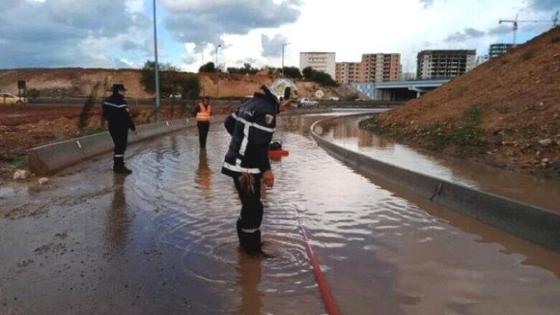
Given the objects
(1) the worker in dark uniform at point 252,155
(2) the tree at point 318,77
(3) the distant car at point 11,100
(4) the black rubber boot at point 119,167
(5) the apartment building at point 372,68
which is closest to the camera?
(1) the worker in dark uniform at point 252,155

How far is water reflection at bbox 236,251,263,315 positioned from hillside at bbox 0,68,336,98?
113 meters

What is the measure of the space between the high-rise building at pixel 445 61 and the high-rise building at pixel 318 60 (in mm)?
29621

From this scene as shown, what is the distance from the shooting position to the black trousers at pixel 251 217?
5883 mm

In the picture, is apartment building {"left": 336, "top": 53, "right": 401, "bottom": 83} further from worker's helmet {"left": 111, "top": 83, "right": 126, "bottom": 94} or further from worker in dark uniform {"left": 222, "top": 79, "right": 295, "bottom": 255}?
worker in dark uniform {"left": 222, "top": 79, "right": 295, "bottom": 255}

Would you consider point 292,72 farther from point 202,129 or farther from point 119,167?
point 119,167

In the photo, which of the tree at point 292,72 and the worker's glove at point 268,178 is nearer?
the worker's glove at point 268,178

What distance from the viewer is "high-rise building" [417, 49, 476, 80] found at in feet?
489

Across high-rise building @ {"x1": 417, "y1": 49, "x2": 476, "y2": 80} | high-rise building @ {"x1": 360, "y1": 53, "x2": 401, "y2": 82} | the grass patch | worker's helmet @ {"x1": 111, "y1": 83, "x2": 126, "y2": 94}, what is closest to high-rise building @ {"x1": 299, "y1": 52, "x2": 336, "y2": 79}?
high-rise building @ {"x1": 360, "y1": 53, "x2": 401, "y2": 82}

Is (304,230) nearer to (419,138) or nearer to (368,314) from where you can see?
(368,314)

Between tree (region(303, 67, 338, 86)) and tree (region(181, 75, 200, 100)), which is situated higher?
tree (region(303, 67, 338, 86))

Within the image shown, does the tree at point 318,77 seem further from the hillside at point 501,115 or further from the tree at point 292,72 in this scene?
the hillside at point 501,115

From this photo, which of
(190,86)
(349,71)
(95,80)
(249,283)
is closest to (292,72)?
(95,80)

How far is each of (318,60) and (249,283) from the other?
558ft

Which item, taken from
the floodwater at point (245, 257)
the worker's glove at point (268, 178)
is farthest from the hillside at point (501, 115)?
the worker's glove at point (268, 178)
